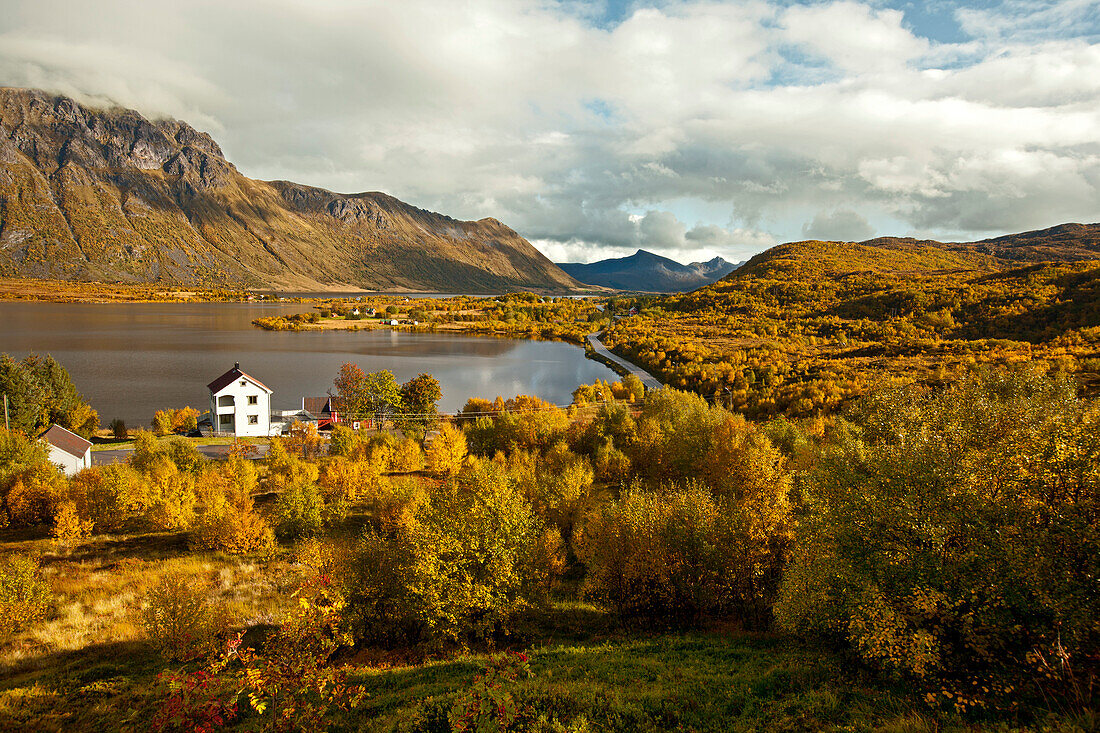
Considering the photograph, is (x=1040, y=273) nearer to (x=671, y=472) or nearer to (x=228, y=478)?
(x=671, y=472)

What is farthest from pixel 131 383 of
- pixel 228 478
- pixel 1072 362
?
pixel 1072 362

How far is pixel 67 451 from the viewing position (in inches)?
1401

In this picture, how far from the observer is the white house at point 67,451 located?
35156 millimetres

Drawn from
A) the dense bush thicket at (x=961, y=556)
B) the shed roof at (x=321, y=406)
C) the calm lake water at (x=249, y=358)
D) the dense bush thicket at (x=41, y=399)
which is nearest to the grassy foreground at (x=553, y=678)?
the dense bush thicket at (x=961, y=556)

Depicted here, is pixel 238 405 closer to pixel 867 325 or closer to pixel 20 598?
pixel 20 598

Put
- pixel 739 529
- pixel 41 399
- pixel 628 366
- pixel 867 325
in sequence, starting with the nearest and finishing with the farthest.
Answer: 1. pixel 739 529
2. pixel 41 399
3. pixel 628 366
4. pixel 867 325

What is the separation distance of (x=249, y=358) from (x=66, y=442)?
6528cm

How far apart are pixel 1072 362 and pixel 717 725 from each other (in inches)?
2284

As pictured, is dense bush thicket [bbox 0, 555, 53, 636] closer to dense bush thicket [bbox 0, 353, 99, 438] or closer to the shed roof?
dense bush thicket [bbox 0, 353, 99, 438]

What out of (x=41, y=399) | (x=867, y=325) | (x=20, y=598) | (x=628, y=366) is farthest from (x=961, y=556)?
(x=867, y=325)

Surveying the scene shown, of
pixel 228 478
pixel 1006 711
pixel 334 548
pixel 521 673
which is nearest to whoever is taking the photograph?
pixel 1006 711

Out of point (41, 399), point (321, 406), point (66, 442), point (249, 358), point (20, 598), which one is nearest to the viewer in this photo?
point (20, 598)

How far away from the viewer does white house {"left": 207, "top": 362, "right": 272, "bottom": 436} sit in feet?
163

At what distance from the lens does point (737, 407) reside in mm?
58875
